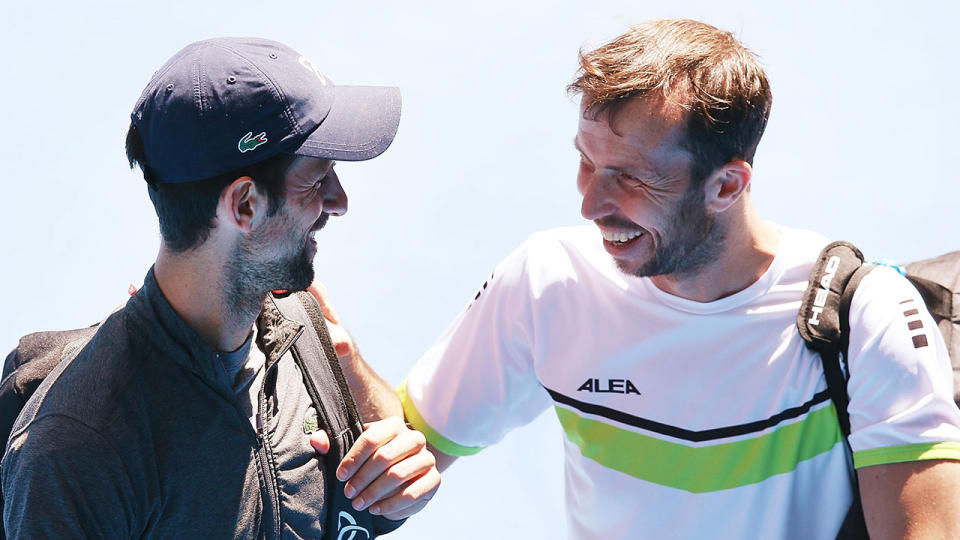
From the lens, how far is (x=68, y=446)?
197cm

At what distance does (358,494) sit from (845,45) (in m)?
5.71

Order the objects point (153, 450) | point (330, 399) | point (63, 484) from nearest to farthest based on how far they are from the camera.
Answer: point (63, 484), point (153, 450), point (330, 399)

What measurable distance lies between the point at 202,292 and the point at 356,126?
0.53m

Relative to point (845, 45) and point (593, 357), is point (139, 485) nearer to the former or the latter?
point (593, 357)

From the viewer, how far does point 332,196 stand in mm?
2484

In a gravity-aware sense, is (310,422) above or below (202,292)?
below

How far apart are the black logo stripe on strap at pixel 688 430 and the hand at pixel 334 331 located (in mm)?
590

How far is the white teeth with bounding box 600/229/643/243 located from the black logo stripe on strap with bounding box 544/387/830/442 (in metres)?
0.44

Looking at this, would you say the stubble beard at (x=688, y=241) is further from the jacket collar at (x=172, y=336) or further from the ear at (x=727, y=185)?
the jacket collar at (x=172, y=336)

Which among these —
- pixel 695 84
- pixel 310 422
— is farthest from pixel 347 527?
pixel 695 84

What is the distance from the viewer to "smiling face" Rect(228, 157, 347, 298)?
92.0 inches

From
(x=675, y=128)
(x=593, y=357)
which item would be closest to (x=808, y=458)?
(x=593, y=357)

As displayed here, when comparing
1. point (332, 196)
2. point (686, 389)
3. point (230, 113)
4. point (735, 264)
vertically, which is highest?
point (230, 113)

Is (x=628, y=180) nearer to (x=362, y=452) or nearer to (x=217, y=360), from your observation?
(x=362, y=452)
